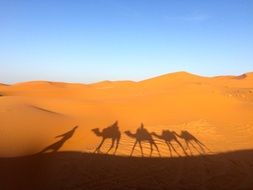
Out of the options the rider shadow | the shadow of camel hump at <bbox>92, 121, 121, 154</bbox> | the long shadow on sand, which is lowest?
the long shadow on sand

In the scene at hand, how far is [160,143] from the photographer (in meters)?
10.3

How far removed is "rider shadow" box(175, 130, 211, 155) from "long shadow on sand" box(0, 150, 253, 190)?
846 millimetres

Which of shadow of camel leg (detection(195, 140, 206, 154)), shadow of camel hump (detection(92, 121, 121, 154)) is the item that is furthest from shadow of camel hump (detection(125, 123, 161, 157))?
shadow of camel leg (detection(195, 140, 206, 154))

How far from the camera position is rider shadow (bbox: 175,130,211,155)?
958 centimetres

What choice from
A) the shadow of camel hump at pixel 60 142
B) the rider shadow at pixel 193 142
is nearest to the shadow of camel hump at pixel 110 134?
the shadow of camel hump at pixel 60 142

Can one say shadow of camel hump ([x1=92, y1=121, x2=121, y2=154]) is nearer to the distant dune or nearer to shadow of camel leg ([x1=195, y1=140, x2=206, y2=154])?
the distant dune

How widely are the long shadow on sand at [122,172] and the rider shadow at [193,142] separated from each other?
846 millimetres

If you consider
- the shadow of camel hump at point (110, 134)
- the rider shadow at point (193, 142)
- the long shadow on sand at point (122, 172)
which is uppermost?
the shadow of camel hump at point (110, 134)

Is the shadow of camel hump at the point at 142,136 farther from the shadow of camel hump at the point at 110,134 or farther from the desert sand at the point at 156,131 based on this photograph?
the shadow of camel hump at the point at 110,134

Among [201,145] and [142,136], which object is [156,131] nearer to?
[142,136]

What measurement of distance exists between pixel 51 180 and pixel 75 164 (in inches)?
45.1

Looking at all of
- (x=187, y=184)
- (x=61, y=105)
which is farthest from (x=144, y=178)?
(x=61, y=105)

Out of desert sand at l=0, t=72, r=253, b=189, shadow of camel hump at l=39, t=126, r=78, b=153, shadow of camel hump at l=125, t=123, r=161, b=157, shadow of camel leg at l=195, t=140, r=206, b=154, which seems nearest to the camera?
desert sand at l=0, t=72, r=253, b=189

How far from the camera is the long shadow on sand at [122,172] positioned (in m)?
6.37
